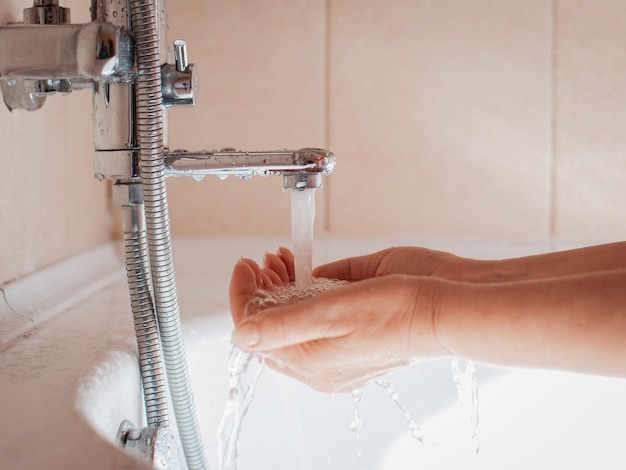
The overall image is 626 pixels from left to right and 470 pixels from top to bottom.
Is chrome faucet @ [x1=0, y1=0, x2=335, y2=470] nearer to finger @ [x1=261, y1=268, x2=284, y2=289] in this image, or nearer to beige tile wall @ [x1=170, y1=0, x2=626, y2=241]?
finger @ [x1=261, y1=268, x2=284, y2=289]

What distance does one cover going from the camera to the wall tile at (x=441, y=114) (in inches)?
45.1

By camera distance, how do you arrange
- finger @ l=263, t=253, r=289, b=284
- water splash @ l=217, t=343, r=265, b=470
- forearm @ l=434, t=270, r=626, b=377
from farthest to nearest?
finger @ l=263, t=253, r=289, b=284, water splash @ l=217, t=343, r=265, b=470, forearm @ l=434, t=270, r=626, b=377

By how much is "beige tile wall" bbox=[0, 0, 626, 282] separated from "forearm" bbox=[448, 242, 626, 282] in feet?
1.53

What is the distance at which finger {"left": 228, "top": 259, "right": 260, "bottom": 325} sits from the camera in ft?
2.06

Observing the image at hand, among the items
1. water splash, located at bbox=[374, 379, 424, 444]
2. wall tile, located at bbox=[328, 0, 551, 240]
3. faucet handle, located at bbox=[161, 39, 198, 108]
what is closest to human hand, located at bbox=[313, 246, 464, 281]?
water splash, located at bbox=[374, 379, 424, 444]

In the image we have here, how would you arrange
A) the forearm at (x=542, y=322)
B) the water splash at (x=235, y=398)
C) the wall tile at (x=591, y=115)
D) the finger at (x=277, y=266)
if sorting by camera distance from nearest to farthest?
the forearm at (x=542, y=322), the water splash at (x=235, y=398), the finger at (x=277, y=266), the wall tile at (x=591, y=115)

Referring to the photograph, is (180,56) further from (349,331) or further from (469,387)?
(469,387)

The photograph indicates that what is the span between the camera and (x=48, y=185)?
89 centimetres

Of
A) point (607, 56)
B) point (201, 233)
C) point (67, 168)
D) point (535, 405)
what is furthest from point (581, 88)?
point (67, 168)

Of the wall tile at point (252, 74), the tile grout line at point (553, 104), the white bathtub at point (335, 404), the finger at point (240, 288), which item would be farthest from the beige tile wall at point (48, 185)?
the tile grout line at point (553, 104)

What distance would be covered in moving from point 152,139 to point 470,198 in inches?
26.2

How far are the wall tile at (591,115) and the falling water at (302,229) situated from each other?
2.06ft

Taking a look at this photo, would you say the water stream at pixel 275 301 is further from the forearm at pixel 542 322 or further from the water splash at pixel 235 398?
the forearm at pixel 542 322

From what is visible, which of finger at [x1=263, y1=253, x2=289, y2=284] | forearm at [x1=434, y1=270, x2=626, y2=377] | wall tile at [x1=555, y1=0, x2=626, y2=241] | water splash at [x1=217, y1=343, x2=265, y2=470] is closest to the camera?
forearm at [x1=434, y1=270, x2=626, y2=377]
